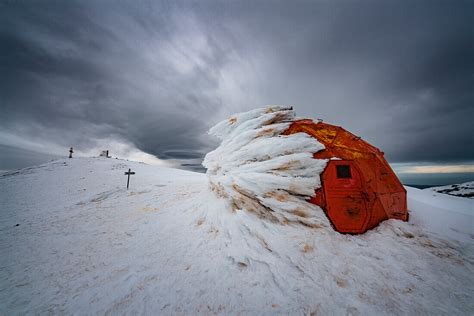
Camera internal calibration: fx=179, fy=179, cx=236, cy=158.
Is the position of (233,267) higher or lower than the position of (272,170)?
lower

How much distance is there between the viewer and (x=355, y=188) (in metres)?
4.15

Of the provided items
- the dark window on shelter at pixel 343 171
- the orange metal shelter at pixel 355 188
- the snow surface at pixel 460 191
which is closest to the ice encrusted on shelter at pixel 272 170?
the orange metal shelter at pixel 355 188

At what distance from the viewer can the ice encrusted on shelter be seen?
4.38 m

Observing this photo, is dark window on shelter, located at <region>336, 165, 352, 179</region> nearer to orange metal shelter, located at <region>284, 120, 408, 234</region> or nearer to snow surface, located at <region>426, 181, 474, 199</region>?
orange metal shelter, located at <region>284, 120, 408, 234</region>

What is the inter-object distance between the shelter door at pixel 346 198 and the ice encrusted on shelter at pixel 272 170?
0.93 feet

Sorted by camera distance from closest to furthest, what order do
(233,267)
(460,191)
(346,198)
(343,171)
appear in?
(233,267), (346,198), (343,171), (460,191)

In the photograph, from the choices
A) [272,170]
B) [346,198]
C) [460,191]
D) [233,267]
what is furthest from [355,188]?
[460,191]

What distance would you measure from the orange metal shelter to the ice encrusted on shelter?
22cm

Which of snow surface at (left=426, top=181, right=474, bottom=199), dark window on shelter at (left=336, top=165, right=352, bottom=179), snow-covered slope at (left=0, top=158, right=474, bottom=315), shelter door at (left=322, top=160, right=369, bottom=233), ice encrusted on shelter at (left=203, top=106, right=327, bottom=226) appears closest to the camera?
snow-covered slope at (left=0, top=158, right=474, bottom=315)

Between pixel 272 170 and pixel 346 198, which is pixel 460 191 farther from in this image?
pixel 272 170

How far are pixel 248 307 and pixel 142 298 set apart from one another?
1689 millimetres

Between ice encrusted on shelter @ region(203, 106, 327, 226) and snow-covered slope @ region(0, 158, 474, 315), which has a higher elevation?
ice encrusted on shelter @ region(203, 106, 327, 226)

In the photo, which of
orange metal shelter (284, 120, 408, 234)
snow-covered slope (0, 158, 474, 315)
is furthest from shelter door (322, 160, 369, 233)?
snow-covered slope (0, 158, 474, 315)

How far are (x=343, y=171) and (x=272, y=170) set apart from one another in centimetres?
169
